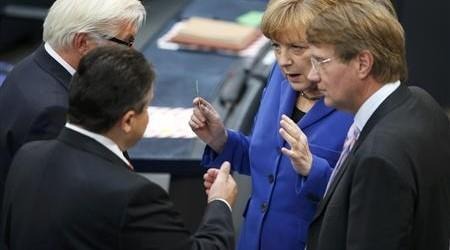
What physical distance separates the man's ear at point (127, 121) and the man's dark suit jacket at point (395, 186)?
490mm

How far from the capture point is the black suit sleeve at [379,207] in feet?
6.59

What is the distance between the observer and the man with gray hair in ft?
8.32

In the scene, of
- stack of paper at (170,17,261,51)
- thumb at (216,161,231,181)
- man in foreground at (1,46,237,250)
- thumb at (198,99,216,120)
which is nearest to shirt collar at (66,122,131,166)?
man in foreground at (1,46,237,250)

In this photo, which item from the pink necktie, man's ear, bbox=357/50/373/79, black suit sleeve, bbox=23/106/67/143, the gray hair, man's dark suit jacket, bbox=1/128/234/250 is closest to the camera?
man's dark suit jacket, bbox=1/128/234/250

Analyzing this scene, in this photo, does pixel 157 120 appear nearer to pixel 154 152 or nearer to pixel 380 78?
pixel 154 152

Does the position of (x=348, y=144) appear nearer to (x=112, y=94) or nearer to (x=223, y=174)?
(x=223, y=174)

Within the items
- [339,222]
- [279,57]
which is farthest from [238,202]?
[339,222]

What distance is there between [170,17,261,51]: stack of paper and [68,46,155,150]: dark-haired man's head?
291cm

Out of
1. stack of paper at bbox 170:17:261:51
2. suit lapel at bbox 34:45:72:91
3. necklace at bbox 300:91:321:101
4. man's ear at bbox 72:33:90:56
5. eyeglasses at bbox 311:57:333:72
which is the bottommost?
stack of paper at bbox 170:17:261:51

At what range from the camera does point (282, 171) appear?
2.58 m

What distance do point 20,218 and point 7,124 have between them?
558mm

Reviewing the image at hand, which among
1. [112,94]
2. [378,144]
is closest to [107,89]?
[112,94]

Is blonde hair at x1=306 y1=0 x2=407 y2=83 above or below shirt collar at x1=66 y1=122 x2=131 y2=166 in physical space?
above

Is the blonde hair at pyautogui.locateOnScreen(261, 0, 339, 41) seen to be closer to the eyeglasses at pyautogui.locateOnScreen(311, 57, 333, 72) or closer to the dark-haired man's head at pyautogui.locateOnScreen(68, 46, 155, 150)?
the eyeglasses at pyautogui.locateOnScreen(311, 57, 333, 72)
